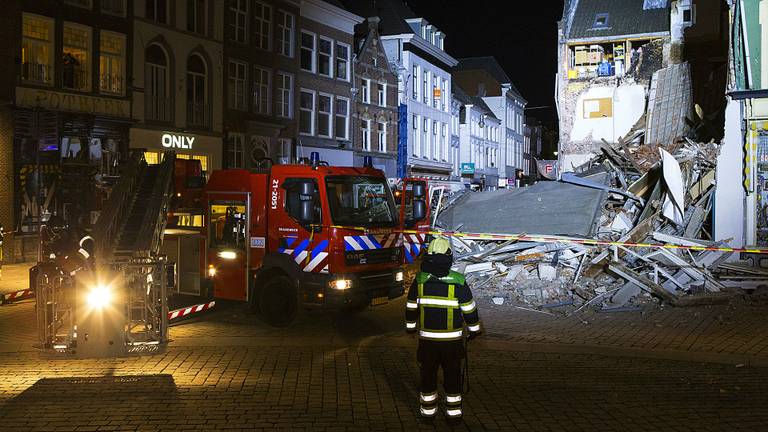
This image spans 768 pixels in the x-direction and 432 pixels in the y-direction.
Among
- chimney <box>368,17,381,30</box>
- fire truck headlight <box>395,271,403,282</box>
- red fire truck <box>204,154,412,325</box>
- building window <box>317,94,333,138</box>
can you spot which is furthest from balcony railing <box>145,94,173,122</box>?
chimney <box>368,17,381,30</box>

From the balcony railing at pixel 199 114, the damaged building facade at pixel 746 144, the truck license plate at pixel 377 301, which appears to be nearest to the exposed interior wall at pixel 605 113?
the balcony railing at pixel 199 114

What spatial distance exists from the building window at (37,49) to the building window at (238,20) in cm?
849

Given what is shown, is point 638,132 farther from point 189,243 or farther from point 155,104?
A: point 189,243

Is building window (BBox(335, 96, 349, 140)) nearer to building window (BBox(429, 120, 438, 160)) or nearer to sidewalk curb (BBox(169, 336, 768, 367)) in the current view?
building window (BBox(429, 120, 438, 160))

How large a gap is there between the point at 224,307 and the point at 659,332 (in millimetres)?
7352

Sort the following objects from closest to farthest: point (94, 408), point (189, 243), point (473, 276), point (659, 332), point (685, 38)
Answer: point (94, 408) < point (659, 332) < point (189, 243) < point (473, 276) < point (685, 38)

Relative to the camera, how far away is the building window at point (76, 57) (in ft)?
69.7

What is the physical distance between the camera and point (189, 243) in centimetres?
1204

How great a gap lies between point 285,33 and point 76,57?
11.8 metres

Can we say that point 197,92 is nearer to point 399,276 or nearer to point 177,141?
point 177,141

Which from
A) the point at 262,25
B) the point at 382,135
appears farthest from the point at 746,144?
the point at 382,135

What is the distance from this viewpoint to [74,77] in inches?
844

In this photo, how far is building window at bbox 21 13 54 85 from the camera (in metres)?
20.0

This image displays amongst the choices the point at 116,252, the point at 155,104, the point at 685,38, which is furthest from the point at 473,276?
the point at 685,38
